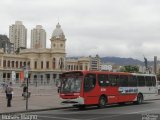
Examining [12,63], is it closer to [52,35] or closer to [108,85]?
[52,35]

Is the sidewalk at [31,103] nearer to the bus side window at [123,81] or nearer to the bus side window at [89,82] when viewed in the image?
the bus side window at [89,82]

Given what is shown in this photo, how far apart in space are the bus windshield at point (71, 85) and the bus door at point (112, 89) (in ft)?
10.3

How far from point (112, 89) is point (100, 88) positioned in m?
1.76

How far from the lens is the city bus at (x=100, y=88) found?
2623 centimetres

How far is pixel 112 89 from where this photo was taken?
2923 centimetres

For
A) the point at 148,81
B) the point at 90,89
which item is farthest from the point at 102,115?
the point at 148,81

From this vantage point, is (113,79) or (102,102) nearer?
(102,102)

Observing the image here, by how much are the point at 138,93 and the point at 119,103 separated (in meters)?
2.05

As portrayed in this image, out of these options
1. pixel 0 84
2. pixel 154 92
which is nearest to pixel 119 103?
pixel 154 92

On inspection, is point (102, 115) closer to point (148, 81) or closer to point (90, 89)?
point (90, 89)

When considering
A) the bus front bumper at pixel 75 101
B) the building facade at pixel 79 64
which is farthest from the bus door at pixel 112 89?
the building facade at pixel 79 64

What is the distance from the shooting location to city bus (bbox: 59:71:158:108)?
26231 millimetres

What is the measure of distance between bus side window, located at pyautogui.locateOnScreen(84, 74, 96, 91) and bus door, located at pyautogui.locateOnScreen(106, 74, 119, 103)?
6.13 ft

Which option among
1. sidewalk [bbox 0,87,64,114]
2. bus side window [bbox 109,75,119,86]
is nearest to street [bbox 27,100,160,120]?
sidewalk [bbox 0,87,64,114]
